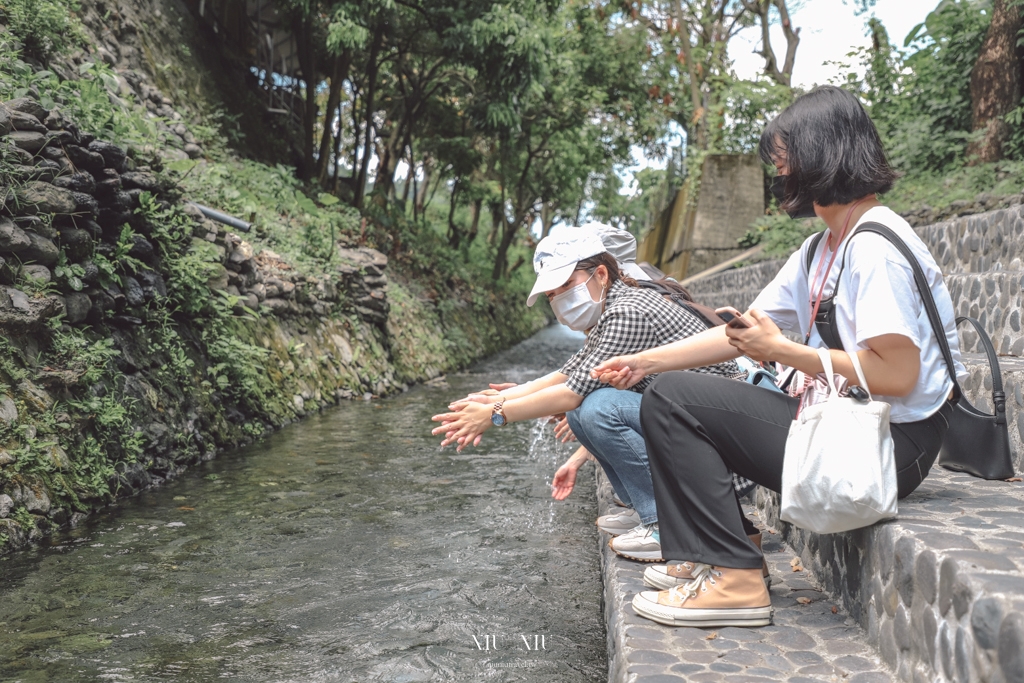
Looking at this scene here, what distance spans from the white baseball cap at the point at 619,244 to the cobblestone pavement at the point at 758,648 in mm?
1268

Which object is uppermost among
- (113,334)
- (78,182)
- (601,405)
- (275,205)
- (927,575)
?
(275,205)

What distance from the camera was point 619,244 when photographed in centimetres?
341

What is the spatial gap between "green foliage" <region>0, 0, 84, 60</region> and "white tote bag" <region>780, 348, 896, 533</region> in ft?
23.3

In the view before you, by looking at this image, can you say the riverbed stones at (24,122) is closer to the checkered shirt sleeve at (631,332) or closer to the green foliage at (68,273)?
the green foliage at (68,273)

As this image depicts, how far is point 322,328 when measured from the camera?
968 centimetres

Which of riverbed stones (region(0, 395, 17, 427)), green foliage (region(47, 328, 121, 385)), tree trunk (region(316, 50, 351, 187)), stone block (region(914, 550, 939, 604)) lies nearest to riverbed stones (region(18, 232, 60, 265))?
green foliage (region(47, 328, 121, 385))

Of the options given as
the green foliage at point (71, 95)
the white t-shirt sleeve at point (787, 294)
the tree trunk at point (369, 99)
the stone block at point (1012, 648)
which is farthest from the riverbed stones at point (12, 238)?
the tree trunk at point (369, 99)

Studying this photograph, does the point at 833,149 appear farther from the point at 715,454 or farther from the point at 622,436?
the point at 622,436

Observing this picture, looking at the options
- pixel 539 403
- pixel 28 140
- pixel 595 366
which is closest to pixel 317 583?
pixel 539 403

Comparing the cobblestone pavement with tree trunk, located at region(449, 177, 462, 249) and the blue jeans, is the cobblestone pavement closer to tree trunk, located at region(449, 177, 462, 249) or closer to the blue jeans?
the blue jeans

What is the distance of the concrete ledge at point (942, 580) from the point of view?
1.64 meters

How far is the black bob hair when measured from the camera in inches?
95.0

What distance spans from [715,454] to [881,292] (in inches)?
25.9

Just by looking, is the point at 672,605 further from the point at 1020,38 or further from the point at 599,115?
the point at 599,115
